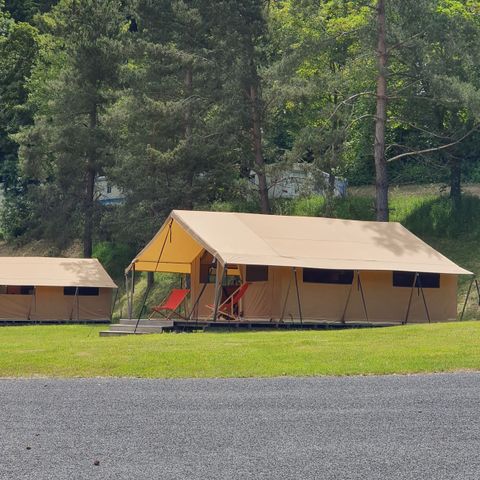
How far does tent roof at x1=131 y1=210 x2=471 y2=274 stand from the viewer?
84.5ft

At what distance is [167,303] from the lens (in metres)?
27.8

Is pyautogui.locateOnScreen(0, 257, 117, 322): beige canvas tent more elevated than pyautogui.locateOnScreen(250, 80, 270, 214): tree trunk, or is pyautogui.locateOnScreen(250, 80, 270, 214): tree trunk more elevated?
pyautogui.locateOnScreen(250, 80, 270, 214): tree trunk

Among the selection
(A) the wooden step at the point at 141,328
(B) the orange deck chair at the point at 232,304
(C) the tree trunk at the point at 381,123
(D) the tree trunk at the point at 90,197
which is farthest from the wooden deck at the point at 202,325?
(D) the tree trunk at the point at 90,197

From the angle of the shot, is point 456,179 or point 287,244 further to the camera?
point 456,179

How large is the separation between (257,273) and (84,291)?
1322cm

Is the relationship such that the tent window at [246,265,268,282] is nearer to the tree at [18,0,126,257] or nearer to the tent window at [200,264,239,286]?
the tent window at [200,264,239,286]

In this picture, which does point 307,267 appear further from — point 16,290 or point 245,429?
point 16,290

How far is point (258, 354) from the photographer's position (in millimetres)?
17625

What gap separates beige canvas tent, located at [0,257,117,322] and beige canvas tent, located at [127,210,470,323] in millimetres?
8490

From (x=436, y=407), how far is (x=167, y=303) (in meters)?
16.7

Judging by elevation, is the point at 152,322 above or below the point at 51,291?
above

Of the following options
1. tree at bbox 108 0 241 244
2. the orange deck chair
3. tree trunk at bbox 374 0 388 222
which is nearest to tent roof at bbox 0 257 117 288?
tree at bbox 108 0 241 244

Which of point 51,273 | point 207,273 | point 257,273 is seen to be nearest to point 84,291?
point 51,273

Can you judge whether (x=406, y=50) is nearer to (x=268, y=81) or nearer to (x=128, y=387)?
(x=268, y=81)
